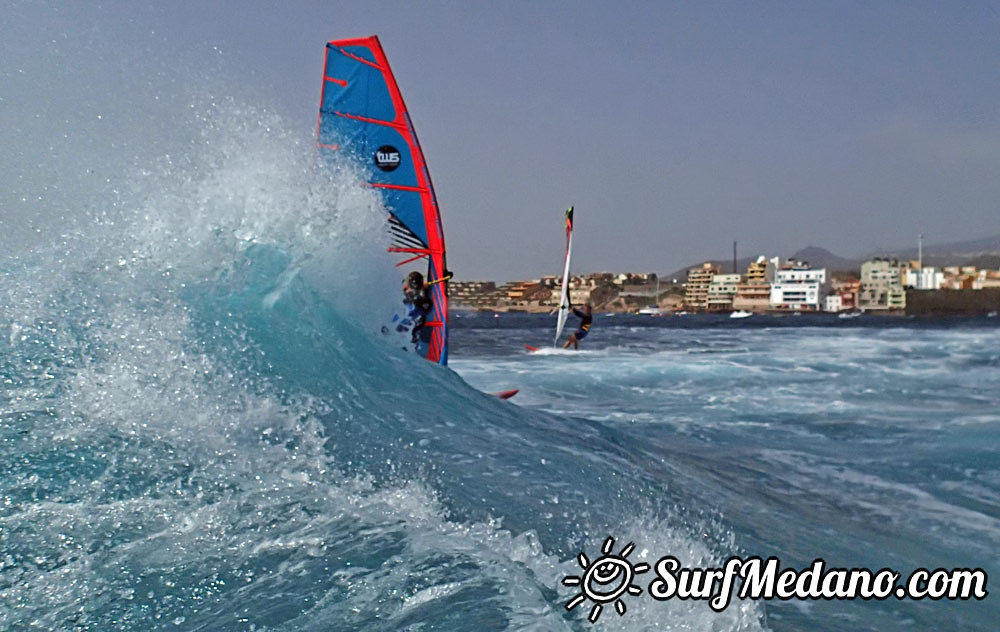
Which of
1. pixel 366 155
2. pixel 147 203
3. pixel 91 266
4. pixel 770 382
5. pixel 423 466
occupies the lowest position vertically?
pixel 770 382

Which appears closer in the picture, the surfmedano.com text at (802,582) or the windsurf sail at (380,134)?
the surfmedano.com text at (802,582)

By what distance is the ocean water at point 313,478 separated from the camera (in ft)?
5.75

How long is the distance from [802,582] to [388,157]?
7526 millimetres

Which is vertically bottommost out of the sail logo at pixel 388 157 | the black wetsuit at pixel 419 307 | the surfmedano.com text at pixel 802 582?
the surfmedano.com text at pixel 802 582

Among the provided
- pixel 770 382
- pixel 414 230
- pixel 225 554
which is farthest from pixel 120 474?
pixel 770 382

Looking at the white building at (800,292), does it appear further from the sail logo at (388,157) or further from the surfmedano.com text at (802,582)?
the surfmedano.com text at (802,582)

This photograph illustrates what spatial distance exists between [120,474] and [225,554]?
60cm

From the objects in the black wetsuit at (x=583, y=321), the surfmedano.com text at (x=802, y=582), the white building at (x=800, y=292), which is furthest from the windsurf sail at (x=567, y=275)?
the white building at (x=800, y=292)

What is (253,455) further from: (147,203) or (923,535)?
(923,535)

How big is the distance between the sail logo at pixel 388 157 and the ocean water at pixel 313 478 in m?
3.83

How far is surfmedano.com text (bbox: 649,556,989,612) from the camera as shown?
1.87m

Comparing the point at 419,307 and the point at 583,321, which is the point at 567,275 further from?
the point at 419,307

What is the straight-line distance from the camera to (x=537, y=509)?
244 centimetres

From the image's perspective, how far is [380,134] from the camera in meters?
8.93
